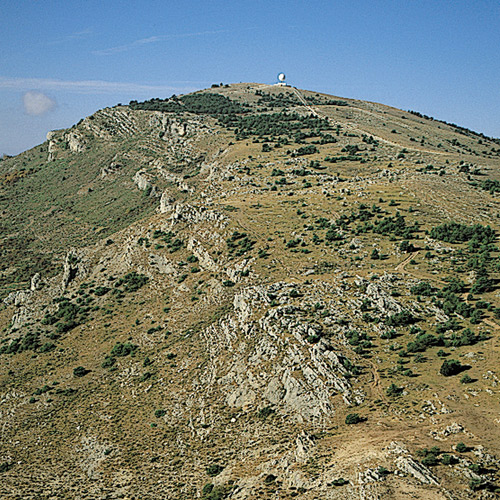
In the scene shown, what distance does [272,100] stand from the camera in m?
181

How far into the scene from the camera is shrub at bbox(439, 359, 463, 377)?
4181 centimetres

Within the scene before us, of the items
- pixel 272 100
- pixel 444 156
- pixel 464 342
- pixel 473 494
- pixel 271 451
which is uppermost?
pixel 272 100

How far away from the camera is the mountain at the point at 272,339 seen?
36781 millimetres

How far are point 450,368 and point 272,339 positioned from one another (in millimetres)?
18432

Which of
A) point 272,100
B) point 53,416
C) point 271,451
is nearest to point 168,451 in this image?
point 271,451

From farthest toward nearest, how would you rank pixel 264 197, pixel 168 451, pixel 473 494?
pixel 264 197
pixel 168 451
pixel 473 494

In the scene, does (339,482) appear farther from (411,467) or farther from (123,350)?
(123,350)

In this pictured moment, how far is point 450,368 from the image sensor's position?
137ft

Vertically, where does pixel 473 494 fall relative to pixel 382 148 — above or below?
below

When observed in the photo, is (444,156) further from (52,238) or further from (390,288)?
(52,238)

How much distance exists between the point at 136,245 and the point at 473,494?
67184 mm

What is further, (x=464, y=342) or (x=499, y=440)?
(x=464, y=342)

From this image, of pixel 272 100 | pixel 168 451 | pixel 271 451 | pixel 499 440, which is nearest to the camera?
pixel 499 440

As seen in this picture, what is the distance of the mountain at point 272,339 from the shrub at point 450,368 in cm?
15
